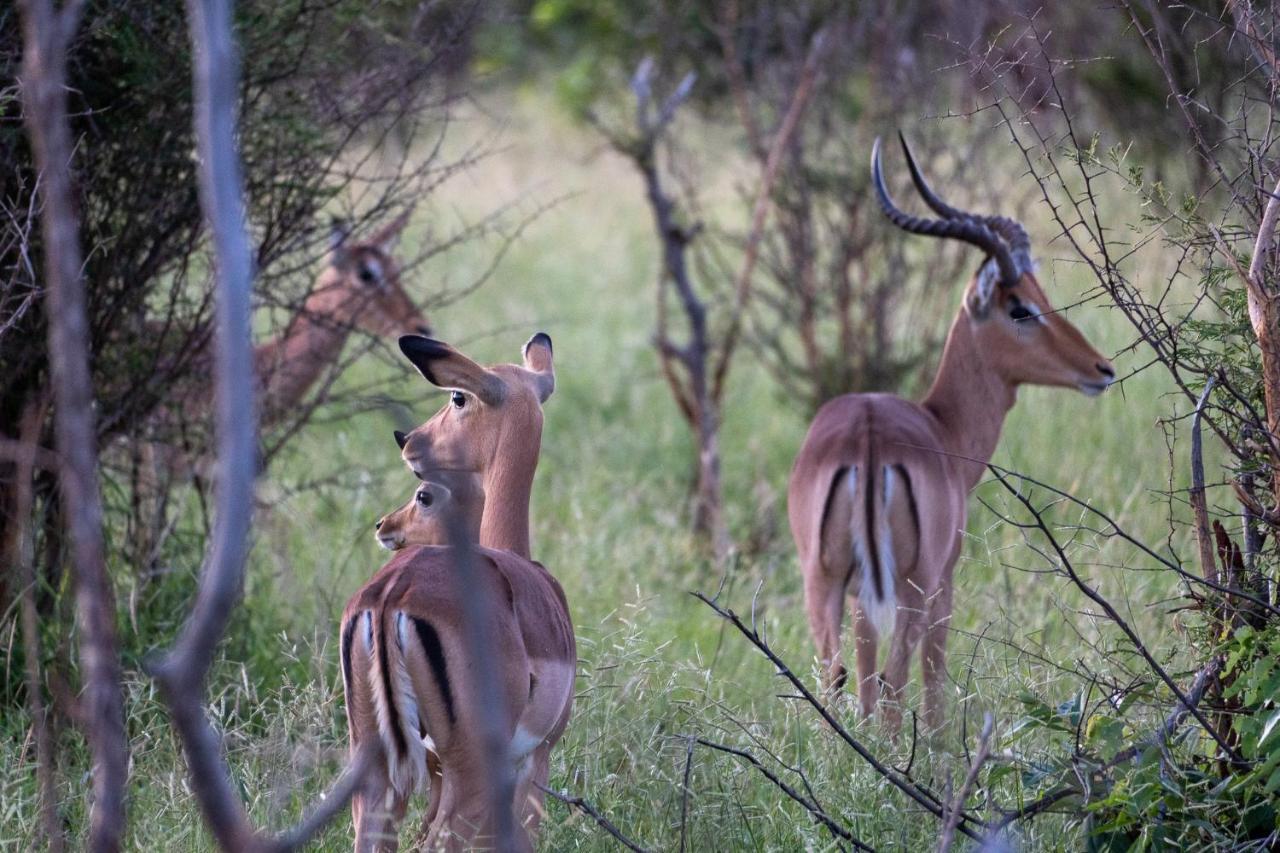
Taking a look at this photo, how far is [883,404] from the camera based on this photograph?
4.30 meters

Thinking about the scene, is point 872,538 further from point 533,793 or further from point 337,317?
point 337,317

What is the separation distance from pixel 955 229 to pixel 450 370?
6.57ft

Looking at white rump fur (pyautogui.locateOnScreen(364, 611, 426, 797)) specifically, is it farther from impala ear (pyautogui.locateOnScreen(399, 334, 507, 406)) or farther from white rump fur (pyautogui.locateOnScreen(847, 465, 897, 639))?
white rump fur (pyautogui.locateOnScreen(847, 465, 897, 639))

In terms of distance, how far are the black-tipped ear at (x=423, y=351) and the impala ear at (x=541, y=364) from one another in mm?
344

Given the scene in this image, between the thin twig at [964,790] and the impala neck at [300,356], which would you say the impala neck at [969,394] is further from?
the thin twig at [964,790]

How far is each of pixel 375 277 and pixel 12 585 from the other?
2125 millimetres

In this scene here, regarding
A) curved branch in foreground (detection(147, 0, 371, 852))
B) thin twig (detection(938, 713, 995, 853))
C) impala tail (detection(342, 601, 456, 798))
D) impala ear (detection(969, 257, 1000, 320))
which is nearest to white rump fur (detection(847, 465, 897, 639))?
impala ear (detection(969, 257, 1000, 320))

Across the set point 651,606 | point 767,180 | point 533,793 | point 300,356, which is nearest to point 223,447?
point 533,793

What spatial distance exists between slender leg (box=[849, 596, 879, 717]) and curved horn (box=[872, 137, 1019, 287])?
118 cm

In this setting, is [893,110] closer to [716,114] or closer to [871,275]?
[871,275]

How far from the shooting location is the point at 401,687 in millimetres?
2479

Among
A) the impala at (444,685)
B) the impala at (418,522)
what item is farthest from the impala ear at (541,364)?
the impala at (444,685)

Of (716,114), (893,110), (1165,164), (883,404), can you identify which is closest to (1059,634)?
(883,404)

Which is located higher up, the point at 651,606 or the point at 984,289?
the point at 984,289
